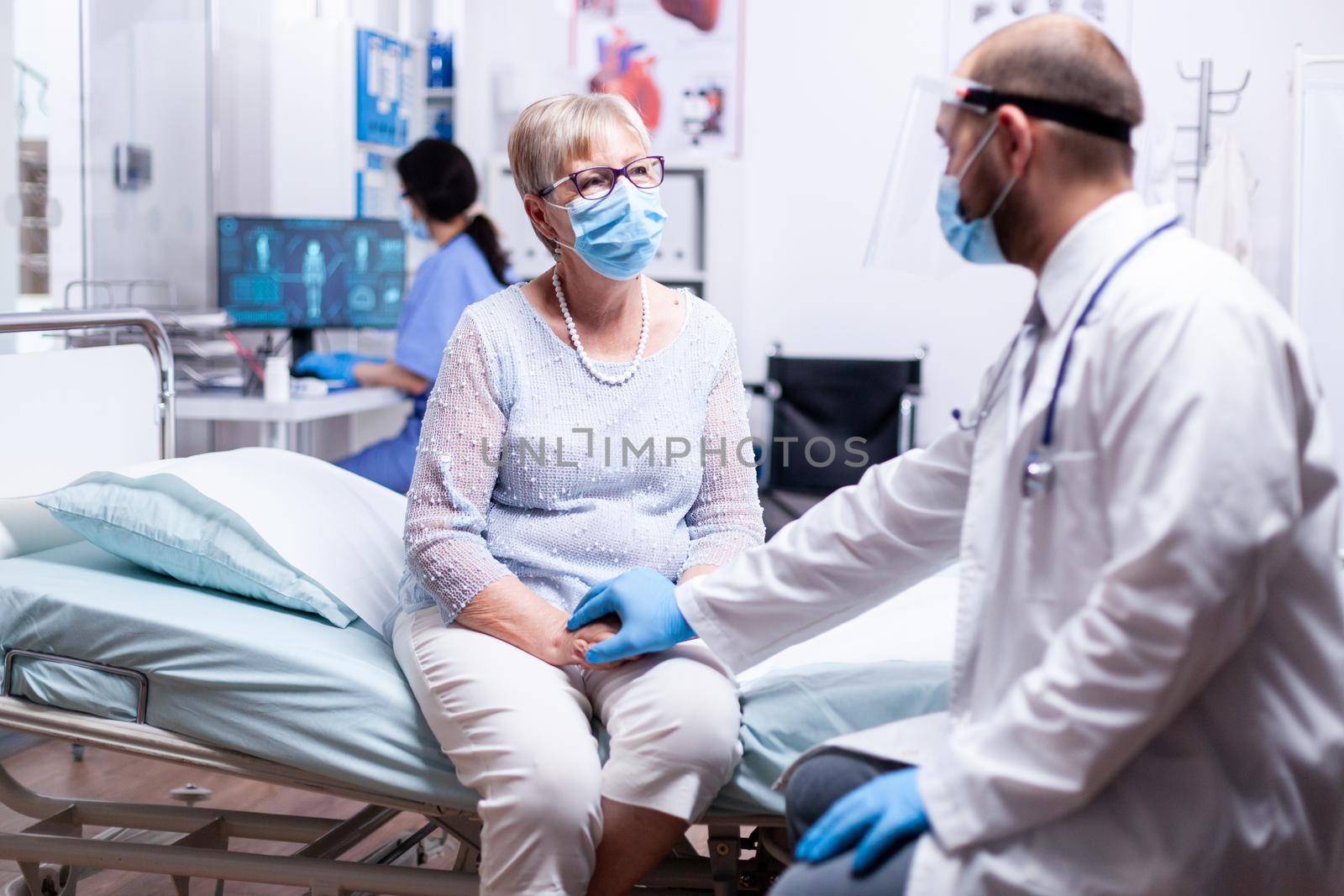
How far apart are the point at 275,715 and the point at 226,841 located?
0.42m

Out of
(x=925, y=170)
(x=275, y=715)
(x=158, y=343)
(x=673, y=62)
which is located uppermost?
(x=673, y=62)

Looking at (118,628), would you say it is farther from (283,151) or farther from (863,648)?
(283,151)

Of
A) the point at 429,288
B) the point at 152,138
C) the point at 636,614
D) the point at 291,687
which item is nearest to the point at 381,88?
the point at 152,138

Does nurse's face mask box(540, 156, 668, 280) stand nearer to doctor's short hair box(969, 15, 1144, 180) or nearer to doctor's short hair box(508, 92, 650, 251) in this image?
doctor's short hair box(508, 92, 650, 251)

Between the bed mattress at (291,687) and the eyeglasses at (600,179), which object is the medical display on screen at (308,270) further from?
the eyeglasses at (600,179)

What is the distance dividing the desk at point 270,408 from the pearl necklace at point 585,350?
5.44 ft

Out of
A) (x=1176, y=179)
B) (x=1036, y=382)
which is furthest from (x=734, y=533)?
(x=1176, y=179)

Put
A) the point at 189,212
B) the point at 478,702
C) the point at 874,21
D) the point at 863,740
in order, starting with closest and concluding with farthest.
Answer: the point at 863,740 → the point at 478,702 → the point at 189,212 → the point at 874,21

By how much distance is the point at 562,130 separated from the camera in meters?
1.65

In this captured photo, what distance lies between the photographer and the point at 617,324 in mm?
1709

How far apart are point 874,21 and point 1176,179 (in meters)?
1.28

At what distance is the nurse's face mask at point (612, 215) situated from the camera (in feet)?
5.34

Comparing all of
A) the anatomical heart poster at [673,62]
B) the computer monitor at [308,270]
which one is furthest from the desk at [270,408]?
the anatomical heart poster at [673,62]

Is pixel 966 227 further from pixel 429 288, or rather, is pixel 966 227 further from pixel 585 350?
pixel 429 288
